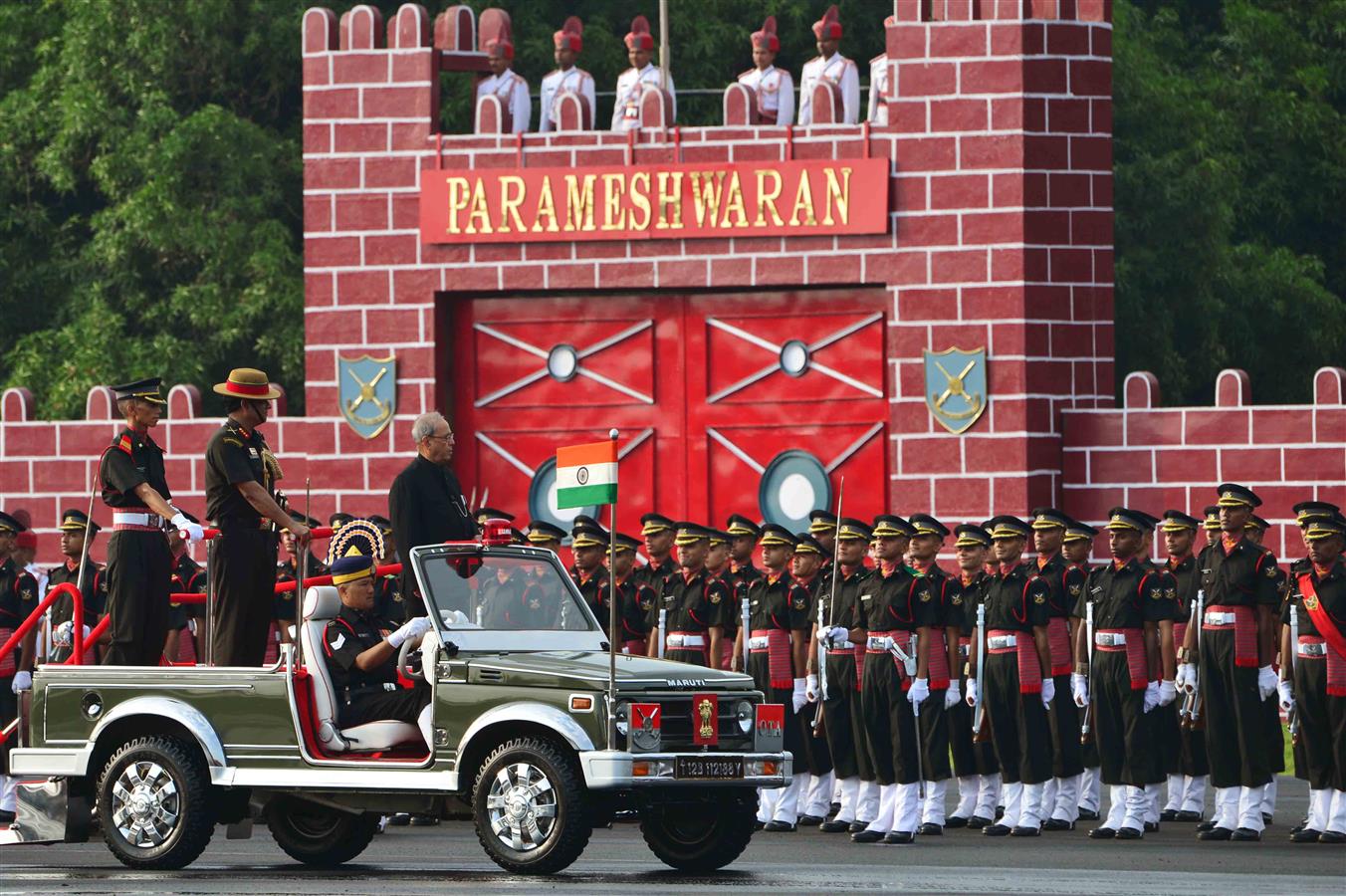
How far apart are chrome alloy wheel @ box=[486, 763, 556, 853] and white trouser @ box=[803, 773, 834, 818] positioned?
17.9 feet

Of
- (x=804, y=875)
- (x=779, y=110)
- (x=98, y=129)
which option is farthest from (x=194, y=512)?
(x=804, y=875)

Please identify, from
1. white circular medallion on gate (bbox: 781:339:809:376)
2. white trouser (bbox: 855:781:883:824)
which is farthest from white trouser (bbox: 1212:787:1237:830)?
white circular medallion on gate (bbox: 781:339:809:376)

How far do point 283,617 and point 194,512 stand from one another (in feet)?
14.5

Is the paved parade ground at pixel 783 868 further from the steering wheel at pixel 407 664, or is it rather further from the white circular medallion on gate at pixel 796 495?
the white circular medallion on gate at pixel 796 495

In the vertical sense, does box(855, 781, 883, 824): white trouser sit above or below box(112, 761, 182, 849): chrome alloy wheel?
below

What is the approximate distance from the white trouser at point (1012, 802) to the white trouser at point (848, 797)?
955mm

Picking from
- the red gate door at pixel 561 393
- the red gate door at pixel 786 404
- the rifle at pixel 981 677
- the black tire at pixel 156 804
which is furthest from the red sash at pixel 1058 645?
the red gate door at pixel 561 393

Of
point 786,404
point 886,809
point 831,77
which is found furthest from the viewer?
point 831,77

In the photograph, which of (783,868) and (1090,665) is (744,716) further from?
(1090,665)

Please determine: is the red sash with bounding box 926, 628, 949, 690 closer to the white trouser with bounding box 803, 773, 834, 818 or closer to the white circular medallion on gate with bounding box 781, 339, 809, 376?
the white trouser with bounding box 803, 773, 834, 818

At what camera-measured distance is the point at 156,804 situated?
54.7 feet

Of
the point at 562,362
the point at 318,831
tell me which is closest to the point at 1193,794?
the point at 318,831

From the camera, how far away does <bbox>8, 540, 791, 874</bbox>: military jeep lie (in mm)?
15789

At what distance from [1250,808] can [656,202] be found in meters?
9.92
